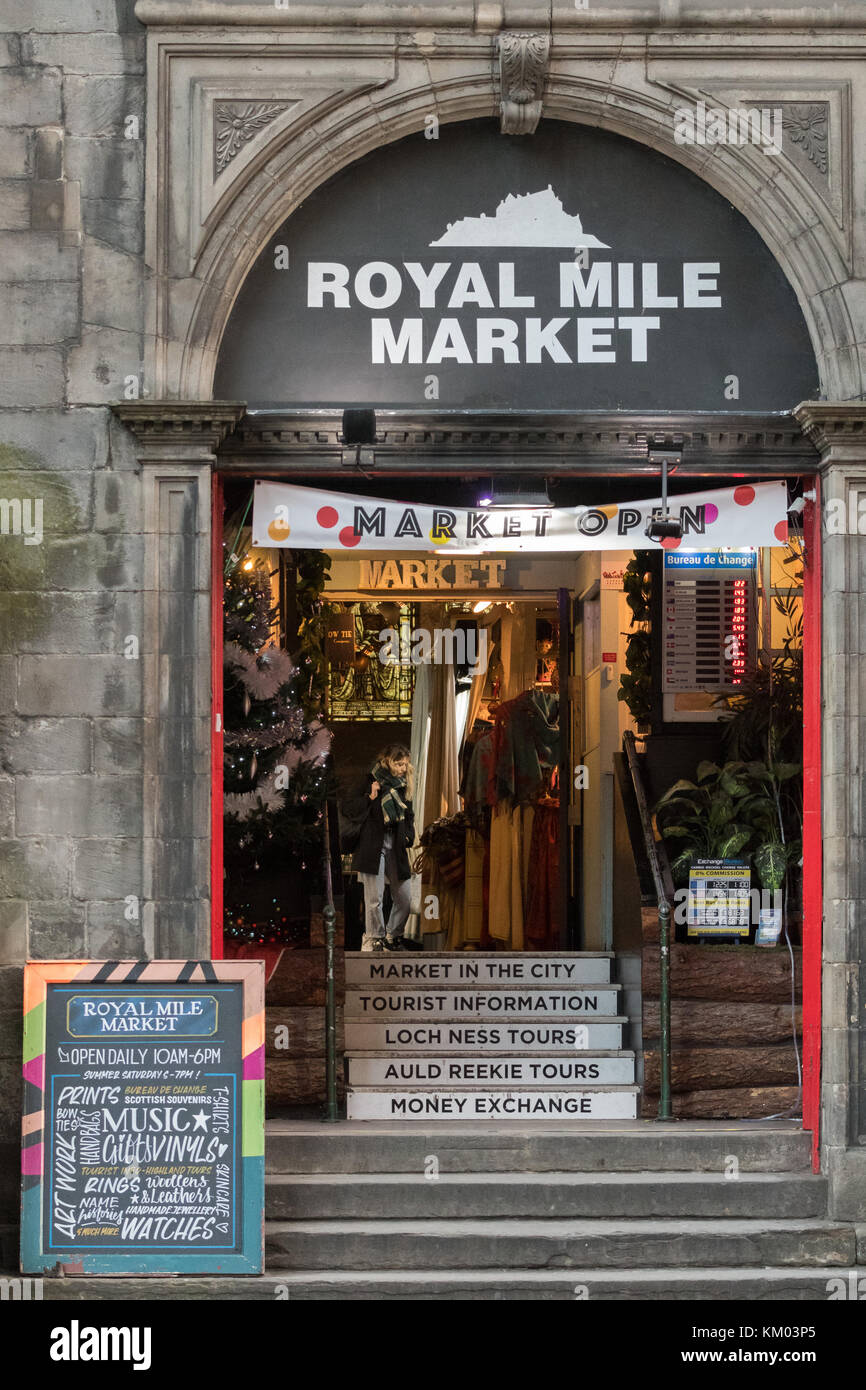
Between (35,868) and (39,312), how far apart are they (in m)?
2.85

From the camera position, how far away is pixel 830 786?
910 cm

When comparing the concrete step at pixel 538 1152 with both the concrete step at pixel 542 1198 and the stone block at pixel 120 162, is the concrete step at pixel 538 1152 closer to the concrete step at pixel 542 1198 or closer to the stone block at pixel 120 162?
the concrete step at pixel 542 1198

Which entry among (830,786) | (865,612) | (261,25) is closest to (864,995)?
(830,786)

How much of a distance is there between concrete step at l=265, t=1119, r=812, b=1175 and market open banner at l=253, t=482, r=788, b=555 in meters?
3.09

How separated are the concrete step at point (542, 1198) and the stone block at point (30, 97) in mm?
5577

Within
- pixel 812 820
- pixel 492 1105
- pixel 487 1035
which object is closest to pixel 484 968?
pixel 487 1035

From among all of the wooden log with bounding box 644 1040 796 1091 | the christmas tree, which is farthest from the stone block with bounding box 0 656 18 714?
the wooden log with bounding box 644 1040 796 1091

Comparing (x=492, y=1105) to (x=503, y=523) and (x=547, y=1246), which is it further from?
(x=503, y=523)

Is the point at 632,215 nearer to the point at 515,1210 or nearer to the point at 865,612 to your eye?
the point at 865,612

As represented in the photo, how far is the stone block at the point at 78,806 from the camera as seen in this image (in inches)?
352

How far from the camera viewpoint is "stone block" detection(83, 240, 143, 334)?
30.0 ft

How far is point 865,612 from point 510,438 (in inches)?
80.4

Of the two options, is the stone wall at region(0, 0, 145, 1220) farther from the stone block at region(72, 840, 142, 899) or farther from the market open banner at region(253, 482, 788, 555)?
the market open banner at region(253, 482, 788, 555)

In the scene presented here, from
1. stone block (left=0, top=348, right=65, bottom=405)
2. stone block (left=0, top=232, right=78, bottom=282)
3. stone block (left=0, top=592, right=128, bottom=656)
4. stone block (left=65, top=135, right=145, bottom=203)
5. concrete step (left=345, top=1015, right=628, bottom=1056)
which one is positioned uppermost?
stone block (left=65, top=135, right=145, bottom=203)
